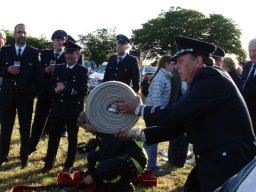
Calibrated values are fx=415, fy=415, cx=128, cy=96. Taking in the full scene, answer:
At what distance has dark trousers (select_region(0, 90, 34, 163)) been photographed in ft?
21.7

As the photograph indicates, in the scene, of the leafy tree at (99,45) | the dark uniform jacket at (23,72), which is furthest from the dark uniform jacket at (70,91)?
the leafy tree at (99,45)

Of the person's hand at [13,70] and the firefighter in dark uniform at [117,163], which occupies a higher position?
the person's hand at [13,70]

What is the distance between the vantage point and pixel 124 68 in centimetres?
812

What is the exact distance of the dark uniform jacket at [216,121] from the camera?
304 centimetres

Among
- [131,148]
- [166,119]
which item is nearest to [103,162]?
[131,148]

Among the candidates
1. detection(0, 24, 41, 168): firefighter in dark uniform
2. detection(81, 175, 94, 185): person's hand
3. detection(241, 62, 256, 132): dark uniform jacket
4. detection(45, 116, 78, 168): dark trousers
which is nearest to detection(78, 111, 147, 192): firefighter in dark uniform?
detection(81, 175, 94, 185): person's hand

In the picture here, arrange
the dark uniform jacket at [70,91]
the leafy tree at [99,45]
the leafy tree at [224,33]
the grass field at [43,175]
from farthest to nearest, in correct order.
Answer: the leafy tree at [224,33], the leafy tree at [99,45], the dark uniform jacket at [70,91], the grass field at [43,175]

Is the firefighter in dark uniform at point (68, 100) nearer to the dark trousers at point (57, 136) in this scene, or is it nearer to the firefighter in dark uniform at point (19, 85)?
the dark trousers at point (57, 136)

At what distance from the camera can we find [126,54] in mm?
8320

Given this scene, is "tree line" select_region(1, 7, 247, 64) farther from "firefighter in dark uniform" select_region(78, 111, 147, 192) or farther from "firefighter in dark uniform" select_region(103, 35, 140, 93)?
"firefighter in dark uniform" select_region(78, 111, 147, 192)

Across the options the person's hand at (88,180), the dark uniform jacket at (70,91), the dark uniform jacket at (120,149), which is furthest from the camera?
the dark uniform jacket at (70,91)

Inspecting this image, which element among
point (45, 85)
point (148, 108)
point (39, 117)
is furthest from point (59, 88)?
point (148, 108)

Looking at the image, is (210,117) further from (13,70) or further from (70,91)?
(13,70)

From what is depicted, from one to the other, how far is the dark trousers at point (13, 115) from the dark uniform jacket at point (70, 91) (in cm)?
45
